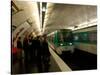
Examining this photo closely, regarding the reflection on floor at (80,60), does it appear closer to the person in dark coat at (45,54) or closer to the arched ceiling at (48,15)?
the person in dark coat at (45,54)

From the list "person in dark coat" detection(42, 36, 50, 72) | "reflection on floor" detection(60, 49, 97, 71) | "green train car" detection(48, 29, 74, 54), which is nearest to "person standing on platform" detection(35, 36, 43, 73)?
"person in dark coat" detection(42, 36, 50, 72)

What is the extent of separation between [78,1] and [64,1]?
19cm

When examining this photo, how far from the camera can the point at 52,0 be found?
212 centimetres

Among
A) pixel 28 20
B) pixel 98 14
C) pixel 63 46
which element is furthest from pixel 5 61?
pixel 98 14

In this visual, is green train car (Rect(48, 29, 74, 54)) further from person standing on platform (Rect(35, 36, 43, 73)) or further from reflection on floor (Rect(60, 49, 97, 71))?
person standing on platform (Rect(35, 36, 43, 73))

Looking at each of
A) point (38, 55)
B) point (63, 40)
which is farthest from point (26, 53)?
point (63, 40)

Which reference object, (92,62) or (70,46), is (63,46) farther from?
(92,62)

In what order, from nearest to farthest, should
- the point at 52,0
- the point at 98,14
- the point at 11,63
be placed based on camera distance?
1. the point at 11,63
2. the point at 52,0
3. the point at 98,14

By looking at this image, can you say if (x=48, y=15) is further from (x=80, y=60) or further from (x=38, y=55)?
(x=80, y=60)

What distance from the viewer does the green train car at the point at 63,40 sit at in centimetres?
214

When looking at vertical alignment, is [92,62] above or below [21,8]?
below

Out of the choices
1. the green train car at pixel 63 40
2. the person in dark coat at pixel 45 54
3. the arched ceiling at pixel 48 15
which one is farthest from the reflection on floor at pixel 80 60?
the arched ceiling at pixel 48 15

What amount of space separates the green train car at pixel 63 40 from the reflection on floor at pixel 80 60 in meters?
0.07

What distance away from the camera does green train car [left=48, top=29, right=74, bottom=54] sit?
214cm
